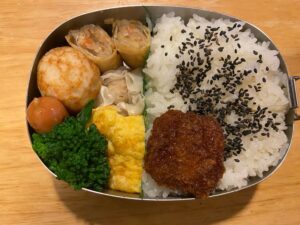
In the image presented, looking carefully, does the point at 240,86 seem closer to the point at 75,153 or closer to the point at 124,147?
the point at 124,147

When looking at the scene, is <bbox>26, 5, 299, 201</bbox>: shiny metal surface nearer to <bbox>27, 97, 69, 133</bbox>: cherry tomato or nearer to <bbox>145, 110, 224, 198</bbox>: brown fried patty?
<bbox>27, 97, 69, 133</bbox>: cherry tomato

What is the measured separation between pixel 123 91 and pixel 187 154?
0.72 meters

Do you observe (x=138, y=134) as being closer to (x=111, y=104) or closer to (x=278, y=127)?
(x=111, y=104)

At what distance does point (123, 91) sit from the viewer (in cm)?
265

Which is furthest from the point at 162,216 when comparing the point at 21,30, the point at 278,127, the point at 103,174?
the point at 21,30

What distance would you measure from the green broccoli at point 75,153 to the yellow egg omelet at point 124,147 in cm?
10

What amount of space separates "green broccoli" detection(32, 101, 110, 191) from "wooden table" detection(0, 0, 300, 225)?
33 centimetres

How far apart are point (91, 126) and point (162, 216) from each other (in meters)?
0.79

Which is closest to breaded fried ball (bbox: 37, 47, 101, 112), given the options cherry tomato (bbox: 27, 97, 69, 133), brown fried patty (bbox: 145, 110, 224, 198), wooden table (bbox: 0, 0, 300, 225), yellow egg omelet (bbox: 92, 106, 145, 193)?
cherry tomato (bbox: 27, 97, 69, 133)

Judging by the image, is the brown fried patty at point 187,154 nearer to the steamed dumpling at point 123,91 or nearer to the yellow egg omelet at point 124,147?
the yellow egg omelet at point 124,147

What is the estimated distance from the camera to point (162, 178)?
7.27ft

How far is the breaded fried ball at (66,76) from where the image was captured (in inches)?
92.0

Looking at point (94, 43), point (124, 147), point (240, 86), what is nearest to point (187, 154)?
point (124, 147)

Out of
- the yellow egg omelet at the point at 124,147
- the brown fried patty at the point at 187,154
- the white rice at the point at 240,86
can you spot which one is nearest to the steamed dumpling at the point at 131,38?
the white rice at the point at 240,86
